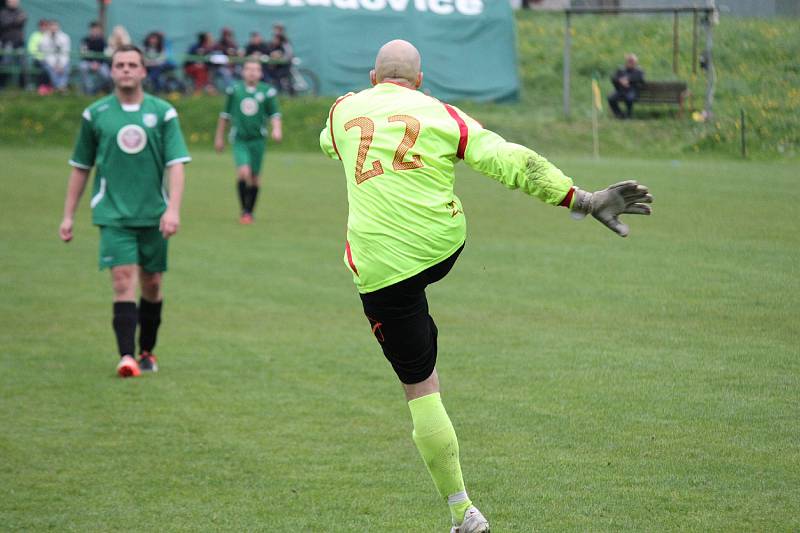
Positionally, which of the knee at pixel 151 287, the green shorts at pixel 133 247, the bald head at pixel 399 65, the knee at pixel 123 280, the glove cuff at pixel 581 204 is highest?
the bald head at pixel 399 65

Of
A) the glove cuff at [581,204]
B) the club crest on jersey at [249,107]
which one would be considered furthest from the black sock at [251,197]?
the glove cuff at [581,204]

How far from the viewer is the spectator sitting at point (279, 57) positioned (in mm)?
33875

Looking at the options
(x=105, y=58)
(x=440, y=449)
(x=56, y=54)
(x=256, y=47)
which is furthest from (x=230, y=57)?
(x=440, y=449)

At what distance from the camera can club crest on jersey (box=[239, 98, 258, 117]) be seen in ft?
62.1

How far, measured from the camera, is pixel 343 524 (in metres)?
5.64

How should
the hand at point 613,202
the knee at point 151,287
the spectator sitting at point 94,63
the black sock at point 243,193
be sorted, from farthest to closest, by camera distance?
the spectator sitting at point 94,63 → the black sock at point 243,193 → the knee at point 151,287 → the hand at point 613,202

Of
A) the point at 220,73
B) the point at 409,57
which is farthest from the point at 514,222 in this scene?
the point at 220,73

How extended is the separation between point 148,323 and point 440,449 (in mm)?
4495

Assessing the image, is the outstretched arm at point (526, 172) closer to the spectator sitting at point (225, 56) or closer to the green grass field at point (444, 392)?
the green grass field at point (444, 392)

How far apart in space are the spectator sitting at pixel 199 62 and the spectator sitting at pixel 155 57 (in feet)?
2.62

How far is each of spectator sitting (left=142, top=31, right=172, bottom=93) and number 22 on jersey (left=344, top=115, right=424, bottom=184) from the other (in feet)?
93.2

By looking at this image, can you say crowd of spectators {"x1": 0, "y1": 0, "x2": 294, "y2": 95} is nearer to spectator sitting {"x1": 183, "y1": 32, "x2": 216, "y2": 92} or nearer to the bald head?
spectator sitting {"x1": 183, "y1": 32, "x2": 216, "y2": 92}

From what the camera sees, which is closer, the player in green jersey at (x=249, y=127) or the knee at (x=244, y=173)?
the knee at (x=244, y=173)

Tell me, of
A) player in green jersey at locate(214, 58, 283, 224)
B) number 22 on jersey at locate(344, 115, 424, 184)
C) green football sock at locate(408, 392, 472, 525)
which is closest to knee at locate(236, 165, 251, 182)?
player in green jersey at locate(214, 58, 283, 224)
